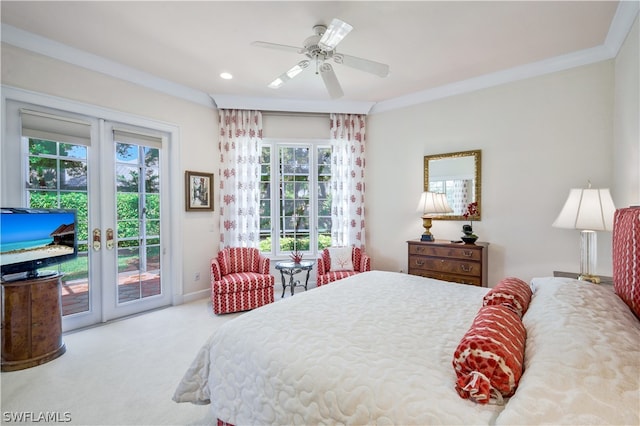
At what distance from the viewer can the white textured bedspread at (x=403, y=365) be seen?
2.74ft

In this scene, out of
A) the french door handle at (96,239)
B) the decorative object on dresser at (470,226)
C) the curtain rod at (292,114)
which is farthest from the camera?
the curtain rod at (292,114)

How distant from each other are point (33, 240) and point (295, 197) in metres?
3.12

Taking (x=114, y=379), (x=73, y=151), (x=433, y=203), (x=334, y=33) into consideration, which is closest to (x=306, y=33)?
(x=334, y=33)

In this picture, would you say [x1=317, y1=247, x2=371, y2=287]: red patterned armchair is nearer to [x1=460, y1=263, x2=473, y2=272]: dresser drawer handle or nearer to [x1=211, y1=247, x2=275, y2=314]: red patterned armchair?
[x1=211, y1=247, x2=275, y2=314]: red patterned armchair

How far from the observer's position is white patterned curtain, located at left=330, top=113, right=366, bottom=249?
15.5 ft

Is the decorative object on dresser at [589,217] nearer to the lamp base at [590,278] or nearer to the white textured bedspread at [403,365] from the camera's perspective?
the lamp base at [590,278]

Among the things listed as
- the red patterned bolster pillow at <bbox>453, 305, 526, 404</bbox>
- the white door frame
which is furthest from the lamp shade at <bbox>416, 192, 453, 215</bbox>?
the white door frame

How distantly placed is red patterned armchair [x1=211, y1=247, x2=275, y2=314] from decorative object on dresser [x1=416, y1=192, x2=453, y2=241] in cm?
216

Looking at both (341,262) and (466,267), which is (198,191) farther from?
(466,267)

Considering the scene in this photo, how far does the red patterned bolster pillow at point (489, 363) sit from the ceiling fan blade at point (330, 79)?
2.43 metres

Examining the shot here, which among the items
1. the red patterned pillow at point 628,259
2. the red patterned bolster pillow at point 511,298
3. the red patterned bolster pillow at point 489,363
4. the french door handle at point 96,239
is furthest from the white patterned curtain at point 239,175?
the red patterned pillow at point 628,259

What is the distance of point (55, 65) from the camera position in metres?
3.01

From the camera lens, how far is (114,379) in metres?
2.27

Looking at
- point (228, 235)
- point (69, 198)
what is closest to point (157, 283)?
point (228, 235)
